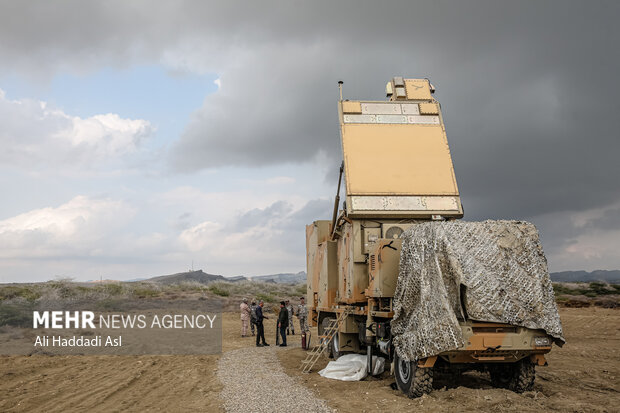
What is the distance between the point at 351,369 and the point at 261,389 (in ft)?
7.13

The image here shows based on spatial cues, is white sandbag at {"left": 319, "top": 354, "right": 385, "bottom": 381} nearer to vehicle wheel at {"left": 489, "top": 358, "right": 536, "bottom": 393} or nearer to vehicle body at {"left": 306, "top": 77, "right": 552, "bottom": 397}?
vehicle body at {"left": 306, "top": 77, "right": 552, "bottom": 397}

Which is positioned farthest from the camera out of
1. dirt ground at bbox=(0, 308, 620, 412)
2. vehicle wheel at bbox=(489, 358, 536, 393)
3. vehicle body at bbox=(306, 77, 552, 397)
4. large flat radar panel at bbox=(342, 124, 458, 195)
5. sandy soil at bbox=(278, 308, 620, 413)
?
large flat radar panel at bbox=(342, 124, 458, 195)

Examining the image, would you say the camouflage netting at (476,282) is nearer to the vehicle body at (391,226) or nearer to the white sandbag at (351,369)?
the vehicle body at (391,226)

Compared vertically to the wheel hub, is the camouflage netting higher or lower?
higher

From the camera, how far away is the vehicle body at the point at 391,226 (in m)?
8.56

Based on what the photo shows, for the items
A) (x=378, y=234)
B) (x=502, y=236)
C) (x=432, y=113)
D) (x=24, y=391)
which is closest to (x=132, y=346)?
(x=24, y=391)

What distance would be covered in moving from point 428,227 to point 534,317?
2.23 meters

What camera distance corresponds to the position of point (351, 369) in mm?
11258

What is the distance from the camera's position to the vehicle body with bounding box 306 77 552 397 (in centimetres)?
856

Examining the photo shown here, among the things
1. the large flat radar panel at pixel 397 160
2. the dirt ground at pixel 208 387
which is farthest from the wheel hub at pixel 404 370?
the large flat radar panel at pixel 397 160

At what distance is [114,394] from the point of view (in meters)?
10.3

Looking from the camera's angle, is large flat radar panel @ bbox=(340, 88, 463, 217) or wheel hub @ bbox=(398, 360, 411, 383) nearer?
wheel hub @ bbox=(398, 360, 411, 383)

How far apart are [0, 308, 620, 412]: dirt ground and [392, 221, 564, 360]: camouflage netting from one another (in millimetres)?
1086

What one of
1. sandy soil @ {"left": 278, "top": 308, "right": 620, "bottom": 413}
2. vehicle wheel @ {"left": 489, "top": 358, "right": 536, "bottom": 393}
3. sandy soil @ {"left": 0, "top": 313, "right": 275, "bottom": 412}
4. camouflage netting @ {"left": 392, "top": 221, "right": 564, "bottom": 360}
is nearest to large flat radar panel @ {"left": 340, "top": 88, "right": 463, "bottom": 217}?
camouflage netting @ {"left": 392, "top": 221, "right": 564, "bottom": 360}
